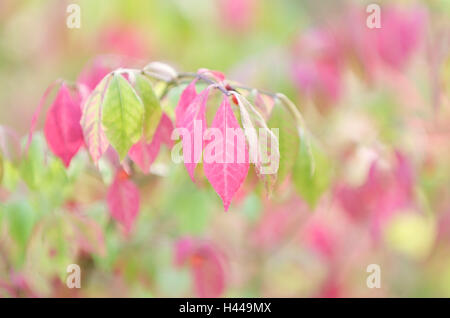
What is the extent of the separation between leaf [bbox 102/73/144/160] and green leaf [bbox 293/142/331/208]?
0.29m

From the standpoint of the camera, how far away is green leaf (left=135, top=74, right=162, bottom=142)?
0.85 metres

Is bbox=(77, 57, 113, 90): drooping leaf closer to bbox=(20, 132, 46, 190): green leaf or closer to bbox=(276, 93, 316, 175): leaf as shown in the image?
bbox=(20, 132, 46, 190): green leaf

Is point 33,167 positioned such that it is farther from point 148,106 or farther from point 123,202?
point 148,106

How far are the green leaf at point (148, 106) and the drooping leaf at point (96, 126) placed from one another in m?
0.06

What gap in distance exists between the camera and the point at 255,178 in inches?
43.7

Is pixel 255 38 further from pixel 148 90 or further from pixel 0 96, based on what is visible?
pixel 148 90

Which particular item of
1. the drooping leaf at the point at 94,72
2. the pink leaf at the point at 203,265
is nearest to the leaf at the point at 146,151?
the drooping leaf at the point at 94,72

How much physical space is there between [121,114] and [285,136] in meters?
0.26

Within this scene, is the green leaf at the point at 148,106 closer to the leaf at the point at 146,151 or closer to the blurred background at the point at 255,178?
the leaf at the point at 146,151

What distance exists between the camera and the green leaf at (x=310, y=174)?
0.97m

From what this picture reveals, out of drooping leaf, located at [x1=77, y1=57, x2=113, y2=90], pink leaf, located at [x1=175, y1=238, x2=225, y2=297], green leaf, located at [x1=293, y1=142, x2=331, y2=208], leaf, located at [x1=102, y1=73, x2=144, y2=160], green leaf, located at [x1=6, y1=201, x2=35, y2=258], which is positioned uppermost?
drooping leaf, located at [x1=77, y1=57, x2=113, y2=90]

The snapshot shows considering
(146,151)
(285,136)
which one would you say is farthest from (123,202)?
(285,136)

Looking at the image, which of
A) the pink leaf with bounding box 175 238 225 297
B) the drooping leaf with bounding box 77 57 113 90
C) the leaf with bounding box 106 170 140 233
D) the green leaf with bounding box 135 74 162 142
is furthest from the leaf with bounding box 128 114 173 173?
the pink leaf with bounding box 175 238 225 297
